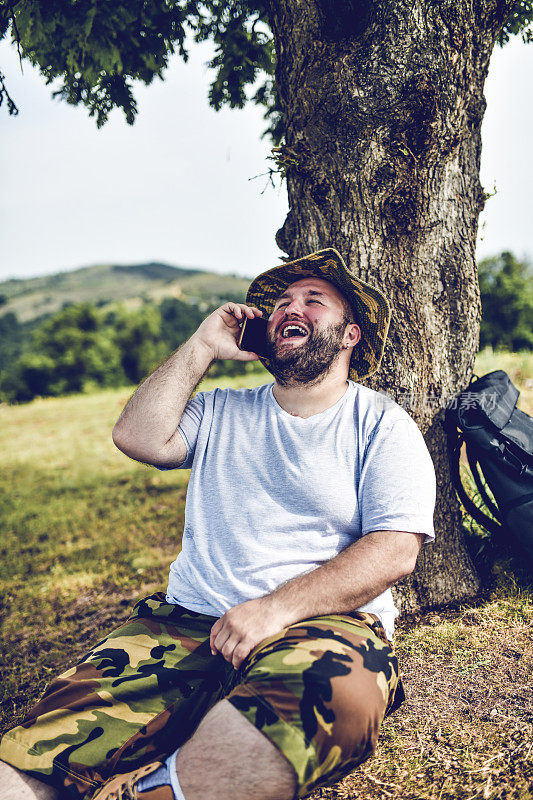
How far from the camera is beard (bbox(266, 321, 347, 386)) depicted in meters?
2.52

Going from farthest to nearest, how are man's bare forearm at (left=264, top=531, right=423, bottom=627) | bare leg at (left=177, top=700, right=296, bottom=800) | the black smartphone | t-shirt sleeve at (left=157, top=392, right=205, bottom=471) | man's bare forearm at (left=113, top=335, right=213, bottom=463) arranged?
the black smartphone → t-shirt sleeve at (left=157, top=392, right=205, bottom=471) → man's bare forearm at (left=113, top=335, right=213, bottom=463) → man's bare forearm at (left=264, top=531, right=423, bottom=627) → bare leg at (left=177, top=700, right=296, bottom=800)

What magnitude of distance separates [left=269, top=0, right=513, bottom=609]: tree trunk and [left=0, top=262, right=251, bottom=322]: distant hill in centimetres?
10724

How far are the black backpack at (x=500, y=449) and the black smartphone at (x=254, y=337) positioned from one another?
3.92 ft

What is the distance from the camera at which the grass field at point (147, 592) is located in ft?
6.95

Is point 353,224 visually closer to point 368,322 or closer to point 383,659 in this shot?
point 368,322

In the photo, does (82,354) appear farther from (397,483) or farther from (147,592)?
(397,483)

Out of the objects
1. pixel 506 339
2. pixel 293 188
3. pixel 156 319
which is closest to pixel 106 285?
pixel 156 319

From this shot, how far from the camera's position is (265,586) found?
2.20m

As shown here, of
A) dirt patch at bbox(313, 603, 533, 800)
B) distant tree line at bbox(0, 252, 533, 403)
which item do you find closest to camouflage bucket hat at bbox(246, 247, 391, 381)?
dirt patch at bbox(313, 603, 533, 800)

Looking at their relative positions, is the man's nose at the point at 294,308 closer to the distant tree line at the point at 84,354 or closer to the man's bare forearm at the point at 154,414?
the man's bare forearm at the point at 154,414

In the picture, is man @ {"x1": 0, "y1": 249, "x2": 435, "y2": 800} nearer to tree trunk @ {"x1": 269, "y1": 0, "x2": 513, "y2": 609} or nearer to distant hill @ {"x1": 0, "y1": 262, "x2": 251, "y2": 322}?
tree trunk @ {"x1": 269, "y1": 0, "x2": 513, "y2": 609}

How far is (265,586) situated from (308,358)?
1.04m

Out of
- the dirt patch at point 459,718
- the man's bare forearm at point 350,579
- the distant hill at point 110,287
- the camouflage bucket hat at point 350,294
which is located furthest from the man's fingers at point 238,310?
the distant hill at point 110,287

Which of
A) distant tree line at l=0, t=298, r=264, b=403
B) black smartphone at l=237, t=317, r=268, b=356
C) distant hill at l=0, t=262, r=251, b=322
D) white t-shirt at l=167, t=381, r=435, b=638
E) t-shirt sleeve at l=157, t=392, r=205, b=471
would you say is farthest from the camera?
distant hill at l=0, t=262, r=251, b=322
